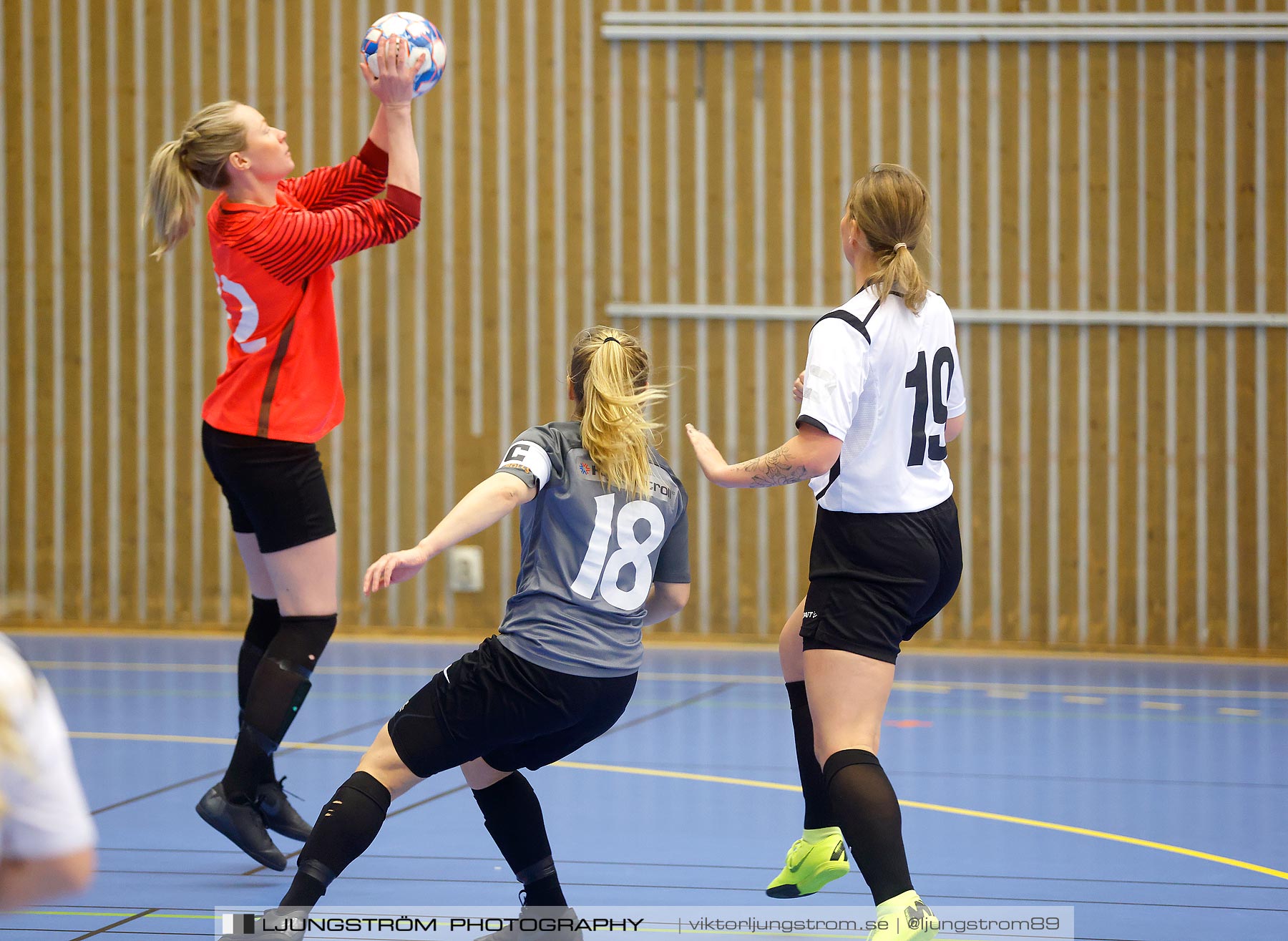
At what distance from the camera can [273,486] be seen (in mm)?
3439

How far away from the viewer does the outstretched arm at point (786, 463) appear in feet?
8.75

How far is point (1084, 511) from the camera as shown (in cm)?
801

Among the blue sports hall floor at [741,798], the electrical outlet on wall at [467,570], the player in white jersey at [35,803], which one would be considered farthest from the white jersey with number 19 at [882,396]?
the electrical outlet on wall at [467,570]

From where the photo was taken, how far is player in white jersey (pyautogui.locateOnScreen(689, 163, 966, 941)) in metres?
2.67

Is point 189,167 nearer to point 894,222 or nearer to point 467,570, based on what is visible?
point 894,222

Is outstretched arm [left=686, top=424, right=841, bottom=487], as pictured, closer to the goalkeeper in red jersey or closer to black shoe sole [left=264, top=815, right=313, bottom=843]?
the goalkeeper in red jersey

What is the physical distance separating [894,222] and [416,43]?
61.2 inches

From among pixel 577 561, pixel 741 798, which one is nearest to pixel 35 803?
pixel 577 561

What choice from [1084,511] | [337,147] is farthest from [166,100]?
[1084,511]

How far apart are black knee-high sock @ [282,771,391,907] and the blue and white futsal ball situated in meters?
1.90

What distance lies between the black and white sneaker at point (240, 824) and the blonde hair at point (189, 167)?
137 centimetres

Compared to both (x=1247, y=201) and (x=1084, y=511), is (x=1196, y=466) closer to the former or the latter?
(x=1084, y=511)

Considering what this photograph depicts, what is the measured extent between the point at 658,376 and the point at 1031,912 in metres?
5.39

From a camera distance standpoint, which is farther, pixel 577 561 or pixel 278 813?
pixel 278 813
